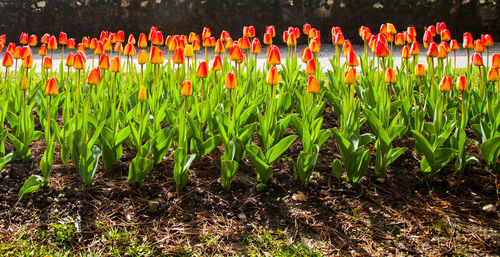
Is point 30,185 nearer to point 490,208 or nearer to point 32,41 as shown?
point 32,41

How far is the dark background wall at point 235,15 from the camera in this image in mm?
7723

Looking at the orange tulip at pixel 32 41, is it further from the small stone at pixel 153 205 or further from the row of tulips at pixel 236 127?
the small stone at pixel 153 205

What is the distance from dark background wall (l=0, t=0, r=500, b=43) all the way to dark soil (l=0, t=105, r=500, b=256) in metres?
5.17

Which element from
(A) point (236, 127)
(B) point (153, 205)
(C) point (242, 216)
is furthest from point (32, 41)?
(C) point (242, 216)

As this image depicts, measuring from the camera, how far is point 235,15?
7.93 metres

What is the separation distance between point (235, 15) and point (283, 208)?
5.69 meters

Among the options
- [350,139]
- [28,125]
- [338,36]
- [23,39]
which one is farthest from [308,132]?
[23,39]

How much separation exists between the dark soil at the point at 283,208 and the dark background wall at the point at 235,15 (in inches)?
203

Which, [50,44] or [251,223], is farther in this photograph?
[50,44]

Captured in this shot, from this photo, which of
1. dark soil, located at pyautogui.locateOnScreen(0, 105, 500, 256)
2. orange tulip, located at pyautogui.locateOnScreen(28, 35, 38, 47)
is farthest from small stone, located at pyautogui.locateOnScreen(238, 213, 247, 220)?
orange tulip, located at pyautogui.locateOnScreen(28, 35, 38, 47)

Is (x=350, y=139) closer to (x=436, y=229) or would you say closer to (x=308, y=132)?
(x=308, y=132)

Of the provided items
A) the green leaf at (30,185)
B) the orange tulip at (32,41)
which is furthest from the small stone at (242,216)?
the orange tulip at (32,41)

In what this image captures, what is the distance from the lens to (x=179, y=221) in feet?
8.26

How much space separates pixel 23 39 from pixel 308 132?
2372 millimetres
